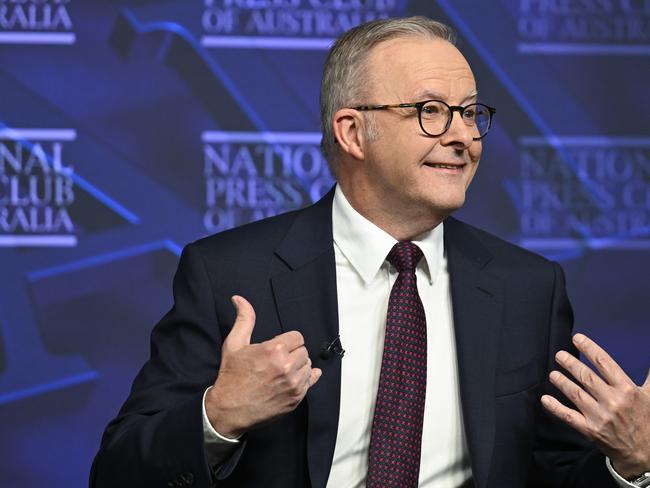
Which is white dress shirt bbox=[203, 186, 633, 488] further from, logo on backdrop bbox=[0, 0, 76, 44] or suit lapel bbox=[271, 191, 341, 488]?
logo on backdrop bbox=[0, 0, 76, 44]

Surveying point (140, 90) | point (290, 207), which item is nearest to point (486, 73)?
point (290, 207)

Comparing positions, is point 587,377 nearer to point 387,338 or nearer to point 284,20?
point 387,338

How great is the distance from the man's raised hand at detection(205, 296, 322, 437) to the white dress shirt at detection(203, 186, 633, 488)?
0.85 ft

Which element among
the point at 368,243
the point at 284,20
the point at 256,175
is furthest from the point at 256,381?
the point at 284,20

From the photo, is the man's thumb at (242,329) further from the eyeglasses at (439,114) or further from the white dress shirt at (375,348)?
the eyeglasses at (439,114)

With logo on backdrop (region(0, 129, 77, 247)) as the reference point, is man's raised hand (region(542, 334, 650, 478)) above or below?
below

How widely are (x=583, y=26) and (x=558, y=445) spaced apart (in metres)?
1.51

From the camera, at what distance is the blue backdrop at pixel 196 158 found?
3230mm

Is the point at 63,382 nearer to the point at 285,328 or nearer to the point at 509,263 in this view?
the point at 285,328

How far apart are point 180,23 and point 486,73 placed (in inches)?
34.9

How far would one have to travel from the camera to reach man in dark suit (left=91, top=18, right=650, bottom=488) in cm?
209

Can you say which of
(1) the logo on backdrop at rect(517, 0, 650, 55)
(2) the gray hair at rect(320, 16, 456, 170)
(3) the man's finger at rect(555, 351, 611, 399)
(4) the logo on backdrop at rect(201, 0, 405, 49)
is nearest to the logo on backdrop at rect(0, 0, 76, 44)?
(4) the logo on backdrop at rect(201, 0, 405, 49)

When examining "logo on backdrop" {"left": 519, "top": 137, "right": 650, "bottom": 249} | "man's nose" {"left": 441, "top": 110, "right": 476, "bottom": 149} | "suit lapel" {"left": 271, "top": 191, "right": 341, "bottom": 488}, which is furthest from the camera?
"logo on backdrop" {"left": 519, "top": 137, "right": 650, "bottom": 249}

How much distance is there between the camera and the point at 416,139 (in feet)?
7.72
